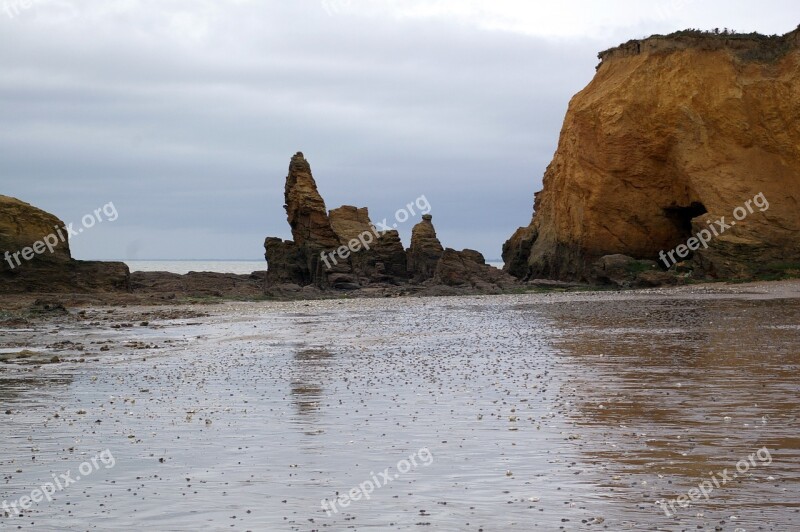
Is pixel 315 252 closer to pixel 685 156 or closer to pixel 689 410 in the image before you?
pixel 685 156

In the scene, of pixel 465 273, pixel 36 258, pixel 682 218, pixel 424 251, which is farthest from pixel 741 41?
pixel 36 258

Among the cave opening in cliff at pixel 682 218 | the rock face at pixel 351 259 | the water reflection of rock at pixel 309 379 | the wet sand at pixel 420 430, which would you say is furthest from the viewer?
the rock face at pixel 351 259

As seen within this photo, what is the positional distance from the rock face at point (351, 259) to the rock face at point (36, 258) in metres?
11.4

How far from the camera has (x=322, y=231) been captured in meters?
58.8

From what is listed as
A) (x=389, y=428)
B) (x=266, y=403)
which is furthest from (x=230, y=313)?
(x=389, y=428)

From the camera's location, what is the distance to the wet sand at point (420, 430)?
7.05 m

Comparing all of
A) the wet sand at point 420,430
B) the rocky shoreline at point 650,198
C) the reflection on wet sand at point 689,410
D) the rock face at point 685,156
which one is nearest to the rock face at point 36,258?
the rocky shoreline at point 650,198

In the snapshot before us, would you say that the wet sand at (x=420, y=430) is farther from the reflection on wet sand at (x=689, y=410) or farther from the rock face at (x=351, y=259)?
the rock face at (x=351, y=259)

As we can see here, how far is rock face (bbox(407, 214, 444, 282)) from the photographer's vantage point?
6196 cm

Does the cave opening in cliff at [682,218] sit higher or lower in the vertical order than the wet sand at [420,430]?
higher

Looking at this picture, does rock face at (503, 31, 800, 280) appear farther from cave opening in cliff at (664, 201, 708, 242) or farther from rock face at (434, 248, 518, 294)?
rock face at (434, 248, 518, 294)

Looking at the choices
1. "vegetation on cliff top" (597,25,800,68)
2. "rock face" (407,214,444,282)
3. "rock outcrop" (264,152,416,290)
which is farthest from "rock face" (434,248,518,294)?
"vegetation on cliff top" (597,25,800,68)

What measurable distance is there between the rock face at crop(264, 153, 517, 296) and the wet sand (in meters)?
33.2

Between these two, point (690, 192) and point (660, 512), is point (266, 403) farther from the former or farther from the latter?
point (690, 192)
